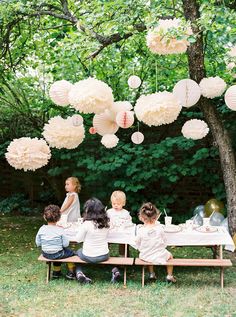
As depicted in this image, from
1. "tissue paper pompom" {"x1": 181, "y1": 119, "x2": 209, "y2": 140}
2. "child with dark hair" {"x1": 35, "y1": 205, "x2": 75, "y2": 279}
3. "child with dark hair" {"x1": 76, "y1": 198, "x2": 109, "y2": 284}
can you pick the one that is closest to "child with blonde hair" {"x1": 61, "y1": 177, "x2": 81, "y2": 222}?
"child with dark hair" {"x1": 35, "y1": 205, "x2": 75, "y2": 279}

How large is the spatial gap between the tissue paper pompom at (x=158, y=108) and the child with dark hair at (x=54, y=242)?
157 cm

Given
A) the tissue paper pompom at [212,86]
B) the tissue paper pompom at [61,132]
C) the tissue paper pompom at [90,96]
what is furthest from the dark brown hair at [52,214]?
the tissue paper pompom at [212,86]

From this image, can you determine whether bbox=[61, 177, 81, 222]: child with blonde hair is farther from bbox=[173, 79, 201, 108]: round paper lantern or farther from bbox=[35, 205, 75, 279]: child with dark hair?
bbox=[173, 79, 201, 108]: round paper lantern

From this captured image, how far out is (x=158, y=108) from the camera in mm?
5582

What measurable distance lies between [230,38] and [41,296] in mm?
3448

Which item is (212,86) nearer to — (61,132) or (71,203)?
(61,132)

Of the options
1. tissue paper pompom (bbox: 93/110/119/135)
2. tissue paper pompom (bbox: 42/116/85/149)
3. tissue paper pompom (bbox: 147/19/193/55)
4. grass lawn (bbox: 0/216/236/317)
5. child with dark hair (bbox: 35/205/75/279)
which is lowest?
grass lawn (bbox: 0/216/236/317)

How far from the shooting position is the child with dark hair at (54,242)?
5.77 metres

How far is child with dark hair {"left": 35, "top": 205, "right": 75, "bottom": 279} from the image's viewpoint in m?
5.77

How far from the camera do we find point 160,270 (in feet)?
20.9

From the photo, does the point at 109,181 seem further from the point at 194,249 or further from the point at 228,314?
the point at 228,314

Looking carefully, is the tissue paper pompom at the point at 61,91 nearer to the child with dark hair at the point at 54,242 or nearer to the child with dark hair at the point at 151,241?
the child with dark hair at the point at 54,242

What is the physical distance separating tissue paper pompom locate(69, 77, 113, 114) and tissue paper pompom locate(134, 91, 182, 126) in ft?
1.39

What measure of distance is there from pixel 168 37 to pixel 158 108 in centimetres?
79
